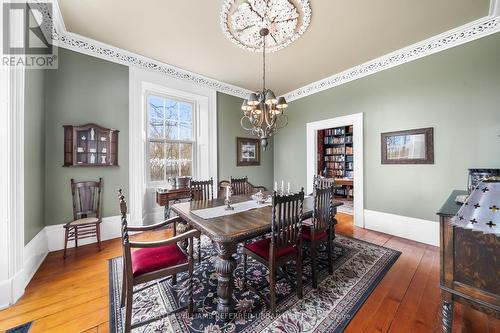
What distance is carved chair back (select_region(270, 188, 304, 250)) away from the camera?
5.18 ft

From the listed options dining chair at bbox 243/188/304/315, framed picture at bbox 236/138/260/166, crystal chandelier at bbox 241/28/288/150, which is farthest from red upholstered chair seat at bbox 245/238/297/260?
framed picture at bbox 236/138/260/166

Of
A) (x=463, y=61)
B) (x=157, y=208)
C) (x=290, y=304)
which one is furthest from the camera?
(x=157, y=208)

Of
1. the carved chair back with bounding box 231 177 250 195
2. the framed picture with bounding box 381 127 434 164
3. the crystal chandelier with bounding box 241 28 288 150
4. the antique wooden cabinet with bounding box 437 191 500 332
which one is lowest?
the antique wooden cabinet with bounding box 437 191 500 332

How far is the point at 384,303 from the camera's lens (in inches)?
67.7

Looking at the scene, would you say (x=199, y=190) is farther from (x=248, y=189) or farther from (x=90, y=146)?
(x=90, y=146)

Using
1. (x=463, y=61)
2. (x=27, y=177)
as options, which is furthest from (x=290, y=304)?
(x=463, y=61)

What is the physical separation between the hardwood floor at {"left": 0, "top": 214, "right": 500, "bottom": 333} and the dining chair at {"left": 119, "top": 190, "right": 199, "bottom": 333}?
38 cm

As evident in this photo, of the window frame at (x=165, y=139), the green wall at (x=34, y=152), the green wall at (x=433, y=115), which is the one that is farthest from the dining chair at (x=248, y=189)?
A: the green wall at (x=34, y=152)

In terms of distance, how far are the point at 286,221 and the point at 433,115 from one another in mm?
3049

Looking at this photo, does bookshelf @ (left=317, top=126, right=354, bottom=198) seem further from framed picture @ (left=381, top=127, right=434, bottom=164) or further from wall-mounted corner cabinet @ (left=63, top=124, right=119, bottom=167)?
wall-mounted corner cabinet @ (left=63, top=124, right=119, bottom=167)

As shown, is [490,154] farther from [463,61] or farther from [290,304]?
[290,304]

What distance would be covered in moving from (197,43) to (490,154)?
431 centimetres

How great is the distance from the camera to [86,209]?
2908 millimetres

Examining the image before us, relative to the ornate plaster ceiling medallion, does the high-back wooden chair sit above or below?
below
